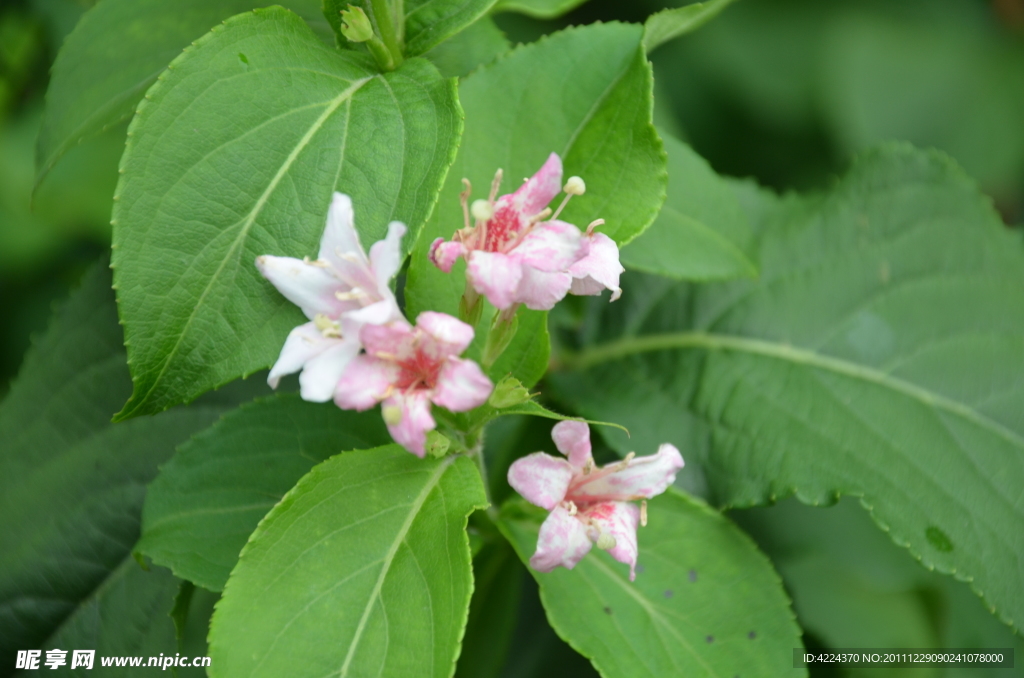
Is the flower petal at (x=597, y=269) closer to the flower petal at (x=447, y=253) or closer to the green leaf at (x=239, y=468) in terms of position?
the flower petal at (x=447, y=253)

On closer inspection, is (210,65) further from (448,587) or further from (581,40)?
(448,587)

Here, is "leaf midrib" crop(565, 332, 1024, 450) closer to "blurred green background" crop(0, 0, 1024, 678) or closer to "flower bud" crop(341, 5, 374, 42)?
"blurred green background" crop(0, 0, 1024, 678)

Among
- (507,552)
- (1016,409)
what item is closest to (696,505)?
(507,552)

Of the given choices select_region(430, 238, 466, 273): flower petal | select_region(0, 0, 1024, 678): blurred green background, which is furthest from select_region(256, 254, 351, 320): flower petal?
select_region(0, 0, 1024, 678): blurred green background

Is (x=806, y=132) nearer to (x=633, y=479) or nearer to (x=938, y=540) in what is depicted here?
(x=938, y=540)

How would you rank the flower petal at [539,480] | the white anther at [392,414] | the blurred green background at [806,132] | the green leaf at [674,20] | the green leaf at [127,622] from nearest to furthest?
the white anther at [392,414] → the flower petal at [539,480] → the green leaf at [674,20] → the green leaf at [127,622] → the blurred green background at [806,132]

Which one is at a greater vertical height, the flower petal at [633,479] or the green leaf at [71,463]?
the flower petal at [633,479]

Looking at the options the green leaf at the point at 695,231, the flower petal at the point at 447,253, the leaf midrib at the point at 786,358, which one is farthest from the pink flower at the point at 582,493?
the leaf midrib at the point at 786,358
